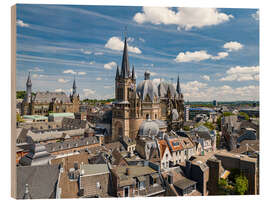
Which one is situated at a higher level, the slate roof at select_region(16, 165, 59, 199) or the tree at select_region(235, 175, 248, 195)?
the slate roof at select_region(16, 165, 59, 199)

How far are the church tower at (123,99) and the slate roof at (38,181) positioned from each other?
11714mm

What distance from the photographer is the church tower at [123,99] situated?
19.7 meters

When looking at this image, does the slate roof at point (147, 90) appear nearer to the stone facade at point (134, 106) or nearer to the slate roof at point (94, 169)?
the stone facade at point (134, 106)

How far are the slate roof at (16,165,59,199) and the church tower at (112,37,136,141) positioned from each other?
11714mm

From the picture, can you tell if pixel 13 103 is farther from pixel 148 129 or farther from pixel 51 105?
pixel 51 105

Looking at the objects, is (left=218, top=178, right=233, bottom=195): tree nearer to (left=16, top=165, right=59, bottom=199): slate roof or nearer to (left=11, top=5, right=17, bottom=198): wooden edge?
(left=16, top=165, right=59, bottom=199): slate roof

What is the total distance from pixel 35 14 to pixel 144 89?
14439 mm

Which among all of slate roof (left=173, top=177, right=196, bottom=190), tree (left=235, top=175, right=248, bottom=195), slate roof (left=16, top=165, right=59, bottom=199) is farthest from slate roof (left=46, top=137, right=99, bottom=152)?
tree (left=235, top=175, right=248, bottom=195)

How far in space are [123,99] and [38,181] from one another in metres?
13.2

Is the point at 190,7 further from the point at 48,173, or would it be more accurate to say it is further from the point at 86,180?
the point at 48,173

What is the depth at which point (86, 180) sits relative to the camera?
8.12 metres

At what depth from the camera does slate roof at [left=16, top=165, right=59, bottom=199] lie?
24.5ft

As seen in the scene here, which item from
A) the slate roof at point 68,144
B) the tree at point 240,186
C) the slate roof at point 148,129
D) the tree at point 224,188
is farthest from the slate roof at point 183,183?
the slate roof at point 68,144

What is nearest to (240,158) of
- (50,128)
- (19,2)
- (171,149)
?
(171,149)
